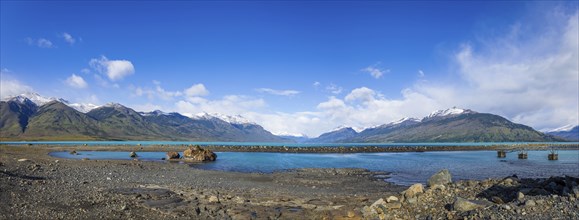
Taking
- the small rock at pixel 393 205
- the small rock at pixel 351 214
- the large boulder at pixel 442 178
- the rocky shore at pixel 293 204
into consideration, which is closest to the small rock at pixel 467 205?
the rocky shore at pixel 293 204

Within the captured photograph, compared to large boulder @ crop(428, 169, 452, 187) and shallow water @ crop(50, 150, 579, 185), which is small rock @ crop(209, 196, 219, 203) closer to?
large boulder @ crop(428, 169, 452, 187)

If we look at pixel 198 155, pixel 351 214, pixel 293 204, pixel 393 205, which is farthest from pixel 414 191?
pixel 198 155

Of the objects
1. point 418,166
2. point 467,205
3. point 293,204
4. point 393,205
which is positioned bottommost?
point 418,166

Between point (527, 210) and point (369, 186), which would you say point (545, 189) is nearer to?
point (527, 210)

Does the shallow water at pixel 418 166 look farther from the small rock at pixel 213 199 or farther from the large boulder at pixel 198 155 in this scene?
the small rock at pixel 213 199

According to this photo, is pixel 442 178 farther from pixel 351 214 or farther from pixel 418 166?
pixel 418 166

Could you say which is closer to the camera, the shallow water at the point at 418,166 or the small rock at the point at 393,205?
the small rock at the point at 393,205

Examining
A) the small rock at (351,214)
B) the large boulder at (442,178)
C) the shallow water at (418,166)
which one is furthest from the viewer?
A: the shallow water at (418,166)

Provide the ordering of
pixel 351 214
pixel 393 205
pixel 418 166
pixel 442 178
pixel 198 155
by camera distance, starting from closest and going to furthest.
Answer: pixel 351 214
pixel 393 205
pixel 442 178
pixel 418 166
pixel 198 155

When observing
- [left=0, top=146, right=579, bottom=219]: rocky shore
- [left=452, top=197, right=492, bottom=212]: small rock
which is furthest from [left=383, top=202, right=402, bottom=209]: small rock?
[left=452, top=197, right=492, bottom=212]: small rock

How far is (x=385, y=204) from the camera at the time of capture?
721 inches

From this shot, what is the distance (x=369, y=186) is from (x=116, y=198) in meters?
21.4

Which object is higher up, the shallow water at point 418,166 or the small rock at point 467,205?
the small rock at point 467,205

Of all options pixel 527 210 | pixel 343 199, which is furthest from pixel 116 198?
pixel 527 210
